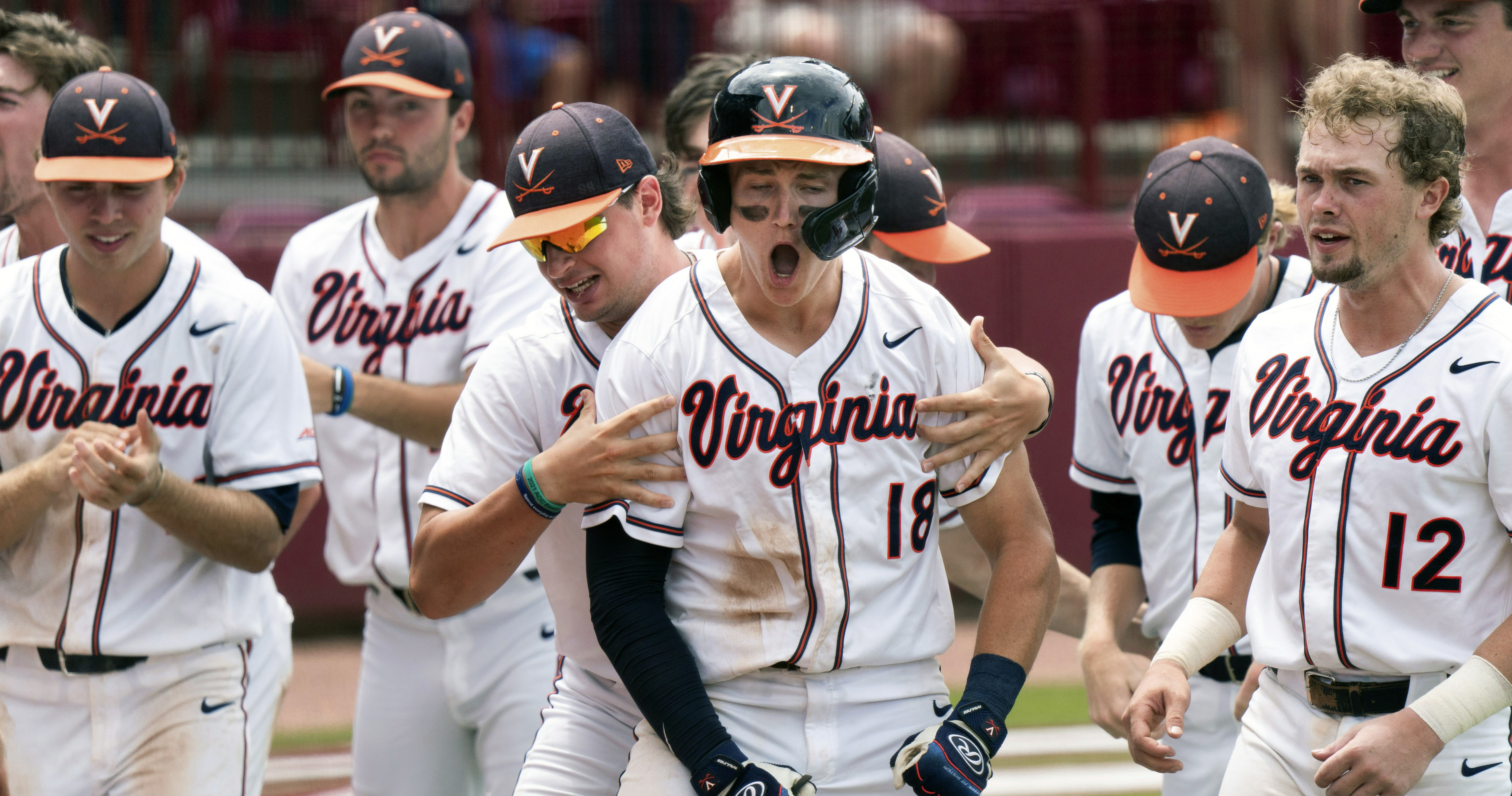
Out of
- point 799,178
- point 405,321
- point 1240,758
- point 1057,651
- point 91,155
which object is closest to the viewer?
point 799,178

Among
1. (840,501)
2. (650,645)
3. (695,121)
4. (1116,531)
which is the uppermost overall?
(695,121)

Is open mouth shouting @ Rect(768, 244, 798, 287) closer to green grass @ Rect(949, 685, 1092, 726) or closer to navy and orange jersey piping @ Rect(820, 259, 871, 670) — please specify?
navy and orange jersey piping @ Rect(820, 259, 871, 670)

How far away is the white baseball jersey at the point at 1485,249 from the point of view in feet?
12.8

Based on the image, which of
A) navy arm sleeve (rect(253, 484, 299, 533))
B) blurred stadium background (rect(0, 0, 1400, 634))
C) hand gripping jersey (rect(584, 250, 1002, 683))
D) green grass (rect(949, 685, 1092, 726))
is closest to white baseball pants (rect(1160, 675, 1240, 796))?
hand gripping jersey (rect(584, 250, 1002, 683))

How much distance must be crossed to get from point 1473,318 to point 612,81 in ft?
21.9

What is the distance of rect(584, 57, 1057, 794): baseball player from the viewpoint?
285 cm

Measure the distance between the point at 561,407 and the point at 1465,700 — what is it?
75.8 inches

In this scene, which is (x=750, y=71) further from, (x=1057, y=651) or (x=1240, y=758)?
(x=1057, y=651)

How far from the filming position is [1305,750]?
3174 millimetres

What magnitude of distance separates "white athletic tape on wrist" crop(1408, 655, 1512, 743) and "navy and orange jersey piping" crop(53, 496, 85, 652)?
3091 mm

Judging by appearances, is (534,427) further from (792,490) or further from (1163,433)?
(1163,433)

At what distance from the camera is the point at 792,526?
2.91 meters

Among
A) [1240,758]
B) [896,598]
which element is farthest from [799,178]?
[1240,758]

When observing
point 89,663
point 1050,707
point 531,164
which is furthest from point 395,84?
point 1050,707
